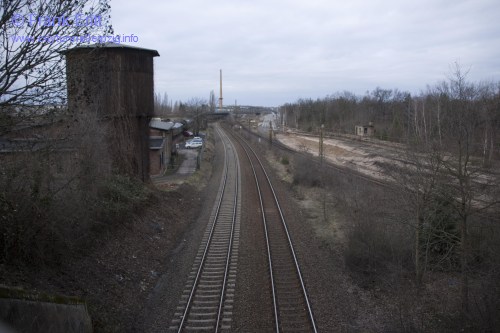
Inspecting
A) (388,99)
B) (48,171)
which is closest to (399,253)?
(48,171)

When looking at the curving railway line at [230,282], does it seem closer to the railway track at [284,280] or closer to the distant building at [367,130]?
the railway track at [284,280]

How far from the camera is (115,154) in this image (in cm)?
2055

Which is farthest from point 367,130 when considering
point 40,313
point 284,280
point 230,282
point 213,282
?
point 40,313

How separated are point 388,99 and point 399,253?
3820 inches

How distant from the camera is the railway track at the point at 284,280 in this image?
9453 mm

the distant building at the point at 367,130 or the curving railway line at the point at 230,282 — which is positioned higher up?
the distant building at the point at 367,130

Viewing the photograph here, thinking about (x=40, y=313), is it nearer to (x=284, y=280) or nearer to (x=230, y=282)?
(x=230, y=282)

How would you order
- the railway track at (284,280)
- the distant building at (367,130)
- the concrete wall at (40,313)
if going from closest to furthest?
the concrete wall at (40,313) → the railway track at (284,280) → the distant building at (367,130)

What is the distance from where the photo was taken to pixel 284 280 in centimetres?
1184

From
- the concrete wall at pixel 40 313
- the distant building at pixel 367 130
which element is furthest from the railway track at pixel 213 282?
the distant building at pixel 367 130

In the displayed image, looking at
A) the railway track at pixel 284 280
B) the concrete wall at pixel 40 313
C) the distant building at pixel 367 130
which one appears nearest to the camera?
the concrete wall at pixel 40 313

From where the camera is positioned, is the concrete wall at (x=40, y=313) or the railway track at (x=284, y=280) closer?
the concrete wall at (x=40, y=313)

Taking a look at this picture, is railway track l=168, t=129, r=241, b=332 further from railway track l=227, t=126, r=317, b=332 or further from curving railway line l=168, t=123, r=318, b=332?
railway track l=227, t=126, r=317, b=332

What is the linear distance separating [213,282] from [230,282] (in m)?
0.49
